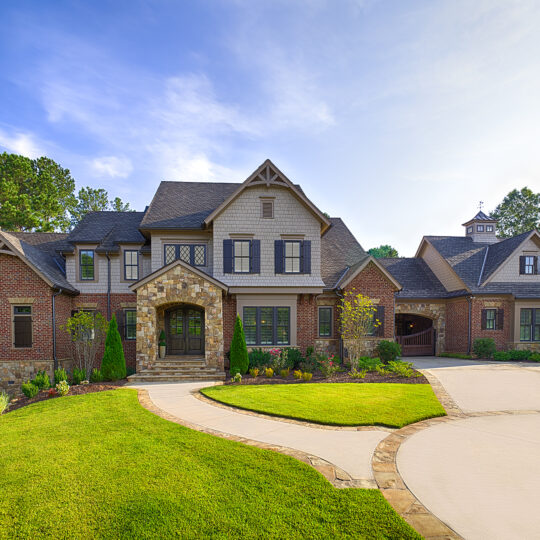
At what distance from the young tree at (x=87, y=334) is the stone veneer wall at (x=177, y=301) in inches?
98.3

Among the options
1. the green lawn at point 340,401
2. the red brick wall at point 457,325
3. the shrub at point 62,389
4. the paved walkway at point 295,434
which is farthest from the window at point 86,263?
the red brick wall at point 457,325

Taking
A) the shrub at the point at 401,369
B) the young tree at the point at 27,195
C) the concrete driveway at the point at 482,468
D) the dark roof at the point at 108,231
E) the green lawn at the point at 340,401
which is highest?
the young tree at the point at 27,195

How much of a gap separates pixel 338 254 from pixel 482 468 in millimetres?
14807

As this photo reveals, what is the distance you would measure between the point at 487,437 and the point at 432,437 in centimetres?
123

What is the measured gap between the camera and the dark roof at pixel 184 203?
640 inches

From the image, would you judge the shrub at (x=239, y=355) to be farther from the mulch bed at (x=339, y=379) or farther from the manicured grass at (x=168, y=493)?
the manicured grass at (x=168, y=493)

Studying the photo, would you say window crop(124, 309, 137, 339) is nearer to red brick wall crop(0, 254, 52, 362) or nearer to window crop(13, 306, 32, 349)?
red brick wall crop(0, 254, 52, 362)

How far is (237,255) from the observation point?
16016 millimetres

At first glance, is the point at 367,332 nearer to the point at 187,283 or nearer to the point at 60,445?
the point at 187,283

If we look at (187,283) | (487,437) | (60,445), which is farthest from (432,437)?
(187,283)

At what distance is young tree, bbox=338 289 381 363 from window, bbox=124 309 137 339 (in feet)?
36.1

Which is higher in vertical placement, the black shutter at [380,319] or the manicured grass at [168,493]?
the black shutter at [380,319]

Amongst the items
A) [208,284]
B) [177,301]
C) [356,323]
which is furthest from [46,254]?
[356,323]

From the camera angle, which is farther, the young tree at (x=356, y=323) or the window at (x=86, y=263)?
the window at (x=86, y=263)
